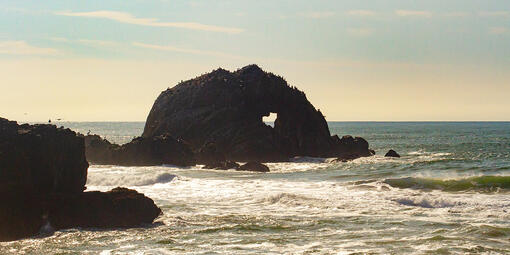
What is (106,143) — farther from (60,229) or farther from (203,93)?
(60,229)

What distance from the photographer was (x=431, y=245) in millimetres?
21062

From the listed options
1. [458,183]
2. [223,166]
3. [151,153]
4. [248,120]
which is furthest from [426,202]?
[248,120]

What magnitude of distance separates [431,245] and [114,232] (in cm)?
1176

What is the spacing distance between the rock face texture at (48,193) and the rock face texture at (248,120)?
1638 inches

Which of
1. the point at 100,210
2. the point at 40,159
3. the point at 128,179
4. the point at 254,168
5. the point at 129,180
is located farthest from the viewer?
the point at 254,168

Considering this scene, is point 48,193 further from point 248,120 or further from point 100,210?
point 248,120

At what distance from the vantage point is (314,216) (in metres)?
27.3

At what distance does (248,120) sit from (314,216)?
46444 mm

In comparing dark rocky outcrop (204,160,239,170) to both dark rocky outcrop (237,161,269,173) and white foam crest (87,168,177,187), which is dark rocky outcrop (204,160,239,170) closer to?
dark rocky outcrop (237,161,269,173)

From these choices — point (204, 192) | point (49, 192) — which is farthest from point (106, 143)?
point (49, 192)

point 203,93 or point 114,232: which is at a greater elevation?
point 203,93

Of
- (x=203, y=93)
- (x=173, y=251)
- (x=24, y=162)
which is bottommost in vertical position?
(x=173, y=251)

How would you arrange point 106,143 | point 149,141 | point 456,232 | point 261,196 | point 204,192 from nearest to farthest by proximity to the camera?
point 456,232, point 261,196, point 204,192, point 149,141, point 106,143

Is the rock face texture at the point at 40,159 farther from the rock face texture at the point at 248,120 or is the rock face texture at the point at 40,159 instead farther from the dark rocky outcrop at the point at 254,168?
the rock face texture at the point at 248,120
